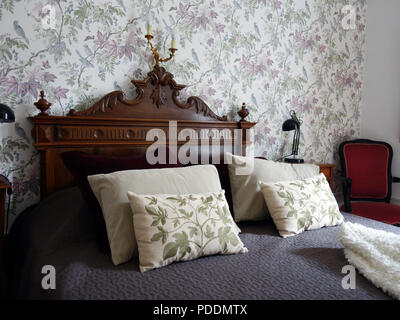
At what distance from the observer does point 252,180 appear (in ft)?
5.48

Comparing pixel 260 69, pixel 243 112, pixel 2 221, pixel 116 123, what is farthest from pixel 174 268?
pixel 260 69

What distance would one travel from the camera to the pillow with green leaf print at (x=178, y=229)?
1126mm

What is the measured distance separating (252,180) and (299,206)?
287 mm

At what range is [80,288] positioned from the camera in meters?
0.97

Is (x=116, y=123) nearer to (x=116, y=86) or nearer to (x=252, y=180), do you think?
(x=116, y=86)

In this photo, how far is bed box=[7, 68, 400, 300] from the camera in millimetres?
970

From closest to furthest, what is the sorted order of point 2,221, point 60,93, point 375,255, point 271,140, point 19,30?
point 375,255
point 2,221
point 19,30
point 60,93
point 271,140

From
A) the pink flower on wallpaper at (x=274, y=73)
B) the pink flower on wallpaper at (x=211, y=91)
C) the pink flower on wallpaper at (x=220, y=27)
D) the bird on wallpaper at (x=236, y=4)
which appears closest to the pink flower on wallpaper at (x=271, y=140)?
the pink flower on wallpaper at (x=274, y=73)

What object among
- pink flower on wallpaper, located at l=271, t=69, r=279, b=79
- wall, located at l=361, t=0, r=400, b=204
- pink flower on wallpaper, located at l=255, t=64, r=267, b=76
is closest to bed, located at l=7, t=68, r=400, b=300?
pink flower on wallpaper, located at l=255, t=64, r=267, b=76

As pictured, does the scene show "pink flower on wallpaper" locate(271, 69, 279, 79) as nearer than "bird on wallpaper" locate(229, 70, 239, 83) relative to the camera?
No

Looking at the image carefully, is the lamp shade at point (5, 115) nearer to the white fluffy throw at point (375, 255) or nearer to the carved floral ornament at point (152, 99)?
the carved floral ornament at point (152, 99)

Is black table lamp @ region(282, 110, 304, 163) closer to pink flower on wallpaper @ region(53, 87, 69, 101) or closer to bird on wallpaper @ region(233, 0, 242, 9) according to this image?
bird on wallpaper @ region(233, 0, 242, 9)

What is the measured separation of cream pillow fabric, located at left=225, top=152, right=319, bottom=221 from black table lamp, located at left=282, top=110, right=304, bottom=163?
2.25 feet
